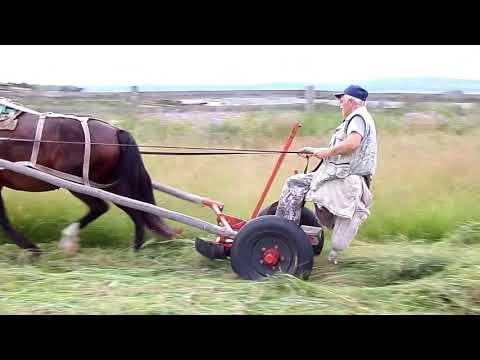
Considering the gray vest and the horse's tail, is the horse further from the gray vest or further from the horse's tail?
the gray vest

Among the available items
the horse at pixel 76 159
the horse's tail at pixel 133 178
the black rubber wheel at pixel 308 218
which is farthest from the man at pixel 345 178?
the horse at pixel 76 159

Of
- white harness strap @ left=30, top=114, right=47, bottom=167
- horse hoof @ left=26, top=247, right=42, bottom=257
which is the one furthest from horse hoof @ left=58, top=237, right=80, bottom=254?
white harness strap @ left=30, top=114, right=47, bottom=167

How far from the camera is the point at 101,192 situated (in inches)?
212

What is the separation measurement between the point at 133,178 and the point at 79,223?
677 mm

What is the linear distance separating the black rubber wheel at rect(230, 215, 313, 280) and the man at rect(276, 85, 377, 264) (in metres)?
0.22

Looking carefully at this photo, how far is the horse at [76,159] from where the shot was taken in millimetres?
5863

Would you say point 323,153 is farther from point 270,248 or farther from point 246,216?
point 246,216

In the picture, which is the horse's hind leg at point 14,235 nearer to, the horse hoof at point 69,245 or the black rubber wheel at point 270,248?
the horse hoof at point 69,245

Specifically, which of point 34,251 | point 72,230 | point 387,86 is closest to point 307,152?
point 72,230

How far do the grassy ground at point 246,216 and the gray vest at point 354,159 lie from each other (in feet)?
2.56

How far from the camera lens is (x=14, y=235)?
5.95 meters

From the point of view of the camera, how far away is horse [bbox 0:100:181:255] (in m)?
5.86

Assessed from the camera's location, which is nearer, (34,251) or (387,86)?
(34,251)

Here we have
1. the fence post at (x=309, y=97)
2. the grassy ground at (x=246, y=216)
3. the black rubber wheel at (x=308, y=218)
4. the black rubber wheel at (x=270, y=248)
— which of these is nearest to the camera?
the grassy ground at (x=246, y=216)
